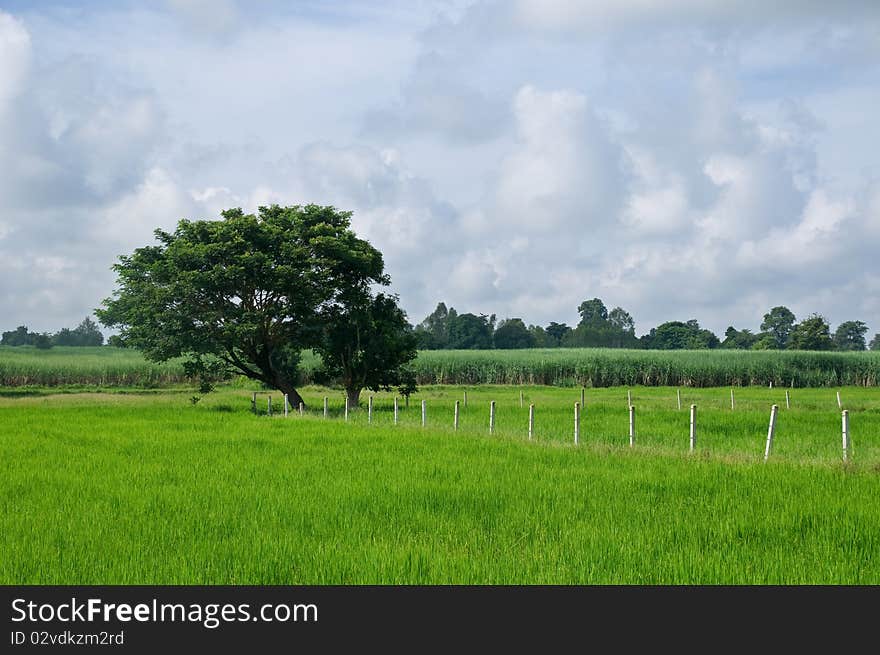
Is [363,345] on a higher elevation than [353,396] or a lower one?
higher

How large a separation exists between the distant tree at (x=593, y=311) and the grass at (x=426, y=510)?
447 ft

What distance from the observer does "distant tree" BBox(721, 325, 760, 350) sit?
12794cm

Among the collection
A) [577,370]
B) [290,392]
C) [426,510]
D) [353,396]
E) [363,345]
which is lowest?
[426,510]

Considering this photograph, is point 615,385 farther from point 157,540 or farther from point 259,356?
point 157,540

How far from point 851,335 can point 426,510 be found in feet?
490

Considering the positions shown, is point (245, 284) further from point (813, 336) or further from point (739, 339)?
point (739, 339)

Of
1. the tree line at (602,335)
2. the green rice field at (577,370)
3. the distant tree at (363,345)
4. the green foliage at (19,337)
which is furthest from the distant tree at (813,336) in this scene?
the green foliage at (19,337)

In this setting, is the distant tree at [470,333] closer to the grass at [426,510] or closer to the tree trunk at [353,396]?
the tree trunk at [353,396]

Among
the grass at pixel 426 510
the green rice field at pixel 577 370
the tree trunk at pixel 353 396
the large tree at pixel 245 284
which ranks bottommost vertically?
the grass at pixel 426 510

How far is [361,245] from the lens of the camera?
35.0 m

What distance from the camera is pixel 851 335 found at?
142750mm

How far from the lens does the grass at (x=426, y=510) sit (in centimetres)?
801

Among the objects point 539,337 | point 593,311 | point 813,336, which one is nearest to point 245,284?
point 813,336
